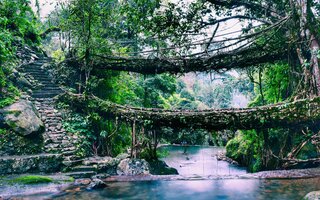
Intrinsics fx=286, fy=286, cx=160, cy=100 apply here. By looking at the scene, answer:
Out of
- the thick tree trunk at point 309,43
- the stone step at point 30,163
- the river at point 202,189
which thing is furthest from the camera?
the thick tree trunk at point 309,43

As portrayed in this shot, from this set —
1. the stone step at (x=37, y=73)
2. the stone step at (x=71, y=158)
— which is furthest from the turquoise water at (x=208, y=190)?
the stone step at (x=37, y=73)

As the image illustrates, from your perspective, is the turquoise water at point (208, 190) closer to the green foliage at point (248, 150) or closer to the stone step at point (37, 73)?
the green foliage at point (248, 150)

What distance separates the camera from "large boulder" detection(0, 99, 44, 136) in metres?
9.30

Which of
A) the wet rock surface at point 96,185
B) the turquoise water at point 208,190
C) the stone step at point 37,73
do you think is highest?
the stone step at point 37,73

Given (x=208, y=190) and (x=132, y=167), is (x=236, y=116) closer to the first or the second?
(x=208, y=190)

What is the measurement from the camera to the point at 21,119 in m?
9.46

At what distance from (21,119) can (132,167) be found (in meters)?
4.00

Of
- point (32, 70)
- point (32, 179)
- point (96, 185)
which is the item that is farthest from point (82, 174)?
point (32, 70)

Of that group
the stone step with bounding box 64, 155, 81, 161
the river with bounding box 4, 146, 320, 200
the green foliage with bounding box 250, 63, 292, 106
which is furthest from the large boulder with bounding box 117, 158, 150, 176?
the green foliage with bounding box 250, 63, 292, 106

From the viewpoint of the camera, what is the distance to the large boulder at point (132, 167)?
30.3 feet

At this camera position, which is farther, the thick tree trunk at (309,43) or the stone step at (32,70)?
the stone step at (32,70)

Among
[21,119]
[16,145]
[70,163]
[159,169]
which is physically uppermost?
[21,119]

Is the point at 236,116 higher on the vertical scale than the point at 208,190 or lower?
higher

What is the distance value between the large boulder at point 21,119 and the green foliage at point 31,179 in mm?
2085
